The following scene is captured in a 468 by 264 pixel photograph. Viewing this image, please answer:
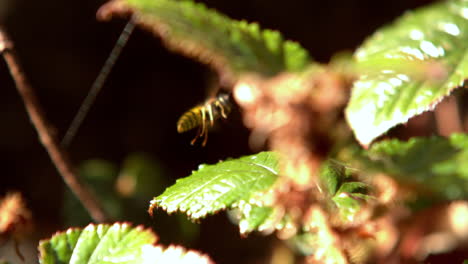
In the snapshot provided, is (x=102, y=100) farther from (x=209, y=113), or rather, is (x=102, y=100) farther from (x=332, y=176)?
(x=332, y=176)

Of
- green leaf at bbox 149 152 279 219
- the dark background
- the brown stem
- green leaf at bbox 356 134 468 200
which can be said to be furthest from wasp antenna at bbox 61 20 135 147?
green leaf at bbox 356 134 468 200

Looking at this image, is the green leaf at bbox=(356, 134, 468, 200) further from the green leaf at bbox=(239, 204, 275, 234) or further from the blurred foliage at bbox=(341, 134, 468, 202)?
the green leaf at bbox=(239, 204, 275, 234)

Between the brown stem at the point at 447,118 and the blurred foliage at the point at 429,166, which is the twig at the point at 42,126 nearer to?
the blurred foliage at the point at 429,166

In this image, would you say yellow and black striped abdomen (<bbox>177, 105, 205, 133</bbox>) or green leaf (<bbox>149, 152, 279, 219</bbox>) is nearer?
green leaf (<bbox>149, 152, 279, 219</bbox>)

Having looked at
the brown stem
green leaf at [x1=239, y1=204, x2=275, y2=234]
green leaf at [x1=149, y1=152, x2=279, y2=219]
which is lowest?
the brown stem

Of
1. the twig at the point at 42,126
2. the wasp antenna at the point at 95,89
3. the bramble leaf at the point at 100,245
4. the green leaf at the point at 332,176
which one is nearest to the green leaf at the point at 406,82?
the green leaf at the point at 332,176

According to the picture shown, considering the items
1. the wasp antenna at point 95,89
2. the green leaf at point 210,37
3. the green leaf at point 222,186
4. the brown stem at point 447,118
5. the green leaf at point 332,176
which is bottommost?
the brown stem at point 447,118

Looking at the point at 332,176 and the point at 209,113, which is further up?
the point at 209,113

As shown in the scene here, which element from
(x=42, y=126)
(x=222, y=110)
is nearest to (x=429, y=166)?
(x=222, y=110)
